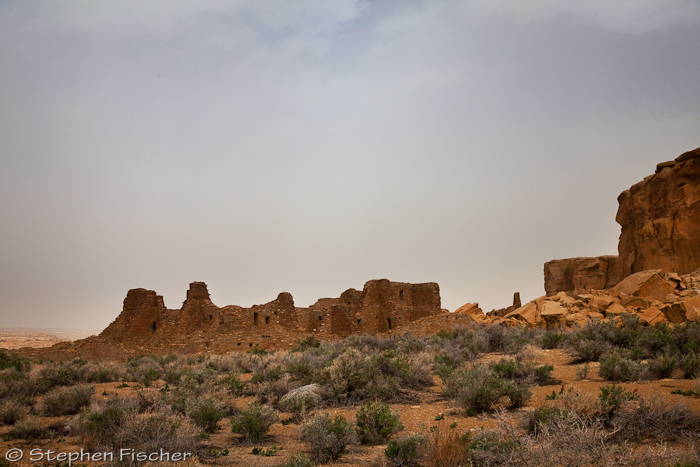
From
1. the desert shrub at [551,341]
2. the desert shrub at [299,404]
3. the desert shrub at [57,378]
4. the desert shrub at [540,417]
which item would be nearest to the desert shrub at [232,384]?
the desert shrub at [299,404]

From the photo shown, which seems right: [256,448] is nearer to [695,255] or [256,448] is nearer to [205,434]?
[205,434]

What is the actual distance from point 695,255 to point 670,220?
2.66m

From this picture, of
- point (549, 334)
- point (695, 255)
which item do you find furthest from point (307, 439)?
point (695, 255)

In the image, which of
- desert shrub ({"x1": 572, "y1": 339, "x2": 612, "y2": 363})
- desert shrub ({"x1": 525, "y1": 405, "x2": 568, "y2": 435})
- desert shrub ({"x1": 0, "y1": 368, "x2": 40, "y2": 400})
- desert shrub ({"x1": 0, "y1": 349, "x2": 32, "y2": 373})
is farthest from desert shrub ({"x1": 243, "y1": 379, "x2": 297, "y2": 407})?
desert shrub ({"x1": 0, "y1": 349, "x2": 32, "y2": 373})

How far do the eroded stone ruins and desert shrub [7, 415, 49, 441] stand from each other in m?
16.9

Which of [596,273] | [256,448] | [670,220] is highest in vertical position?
[670,220]

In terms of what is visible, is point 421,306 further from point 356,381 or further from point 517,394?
point 517,394

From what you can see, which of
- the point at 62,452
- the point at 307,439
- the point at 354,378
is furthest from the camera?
the point at 354,378

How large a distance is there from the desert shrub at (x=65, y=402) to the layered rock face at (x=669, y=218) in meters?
33.1

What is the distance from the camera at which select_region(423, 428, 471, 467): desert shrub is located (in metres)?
5.01

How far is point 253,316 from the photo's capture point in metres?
26.6

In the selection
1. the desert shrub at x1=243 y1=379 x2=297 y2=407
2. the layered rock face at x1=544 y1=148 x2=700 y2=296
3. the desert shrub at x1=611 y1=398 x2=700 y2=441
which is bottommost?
the desert shrub at x1=243 y1=379 x2=297 y2=407

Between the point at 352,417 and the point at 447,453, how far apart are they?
3.17 metres

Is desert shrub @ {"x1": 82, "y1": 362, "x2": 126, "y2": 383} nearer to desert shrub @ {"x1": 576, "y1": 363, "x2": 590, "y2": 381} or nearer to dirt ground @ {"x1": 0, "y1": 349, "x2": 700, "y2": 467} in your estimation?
dirt ground @ {"x1": 0, "y1": 349, "x2": 700, "y2": 467}
